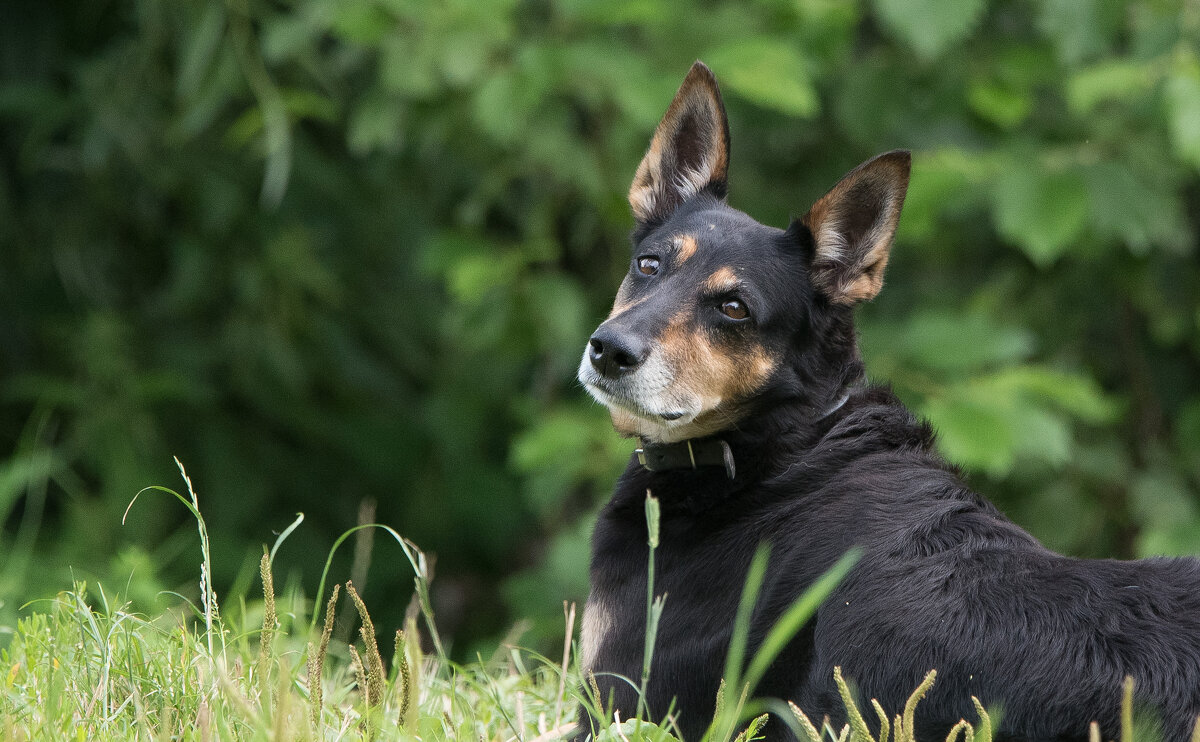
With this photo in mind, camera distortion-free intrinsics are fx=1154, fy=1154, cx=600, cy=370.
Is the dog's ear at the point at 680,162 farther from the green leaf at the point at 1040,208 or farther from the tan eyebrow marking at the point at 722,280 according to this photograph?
the green leaf at the point at 1040,208

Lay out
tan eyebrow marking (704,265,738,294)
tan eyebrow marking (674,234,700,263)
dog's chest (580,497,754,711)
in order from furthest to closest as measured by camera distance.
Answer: tan eyebrow marking (674,234,700,263)
tan eyebrow marking (704,265,738,294)
dog's chest (580,497,754,711)

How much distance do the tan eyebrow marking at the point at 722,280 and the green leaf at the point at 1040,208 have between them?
9.24 feet

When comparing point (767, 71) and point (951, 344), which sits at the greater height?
point (767, 71)

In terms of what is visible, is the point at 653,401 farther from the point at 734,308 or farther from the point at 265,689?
the point at 265,689

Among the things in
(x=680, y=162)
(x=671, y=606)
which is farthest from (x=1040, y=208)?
(x=671, y=606)

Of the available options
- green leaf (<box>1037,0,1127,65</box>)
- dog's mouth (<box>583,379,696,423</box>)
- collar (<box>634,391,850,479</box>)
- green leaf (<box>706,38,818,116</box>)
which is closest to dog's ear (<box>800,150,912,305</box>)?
collar (<box>634,391,850,479</box>)

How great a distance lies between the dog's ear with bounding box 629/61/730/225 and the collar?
947 millimetres

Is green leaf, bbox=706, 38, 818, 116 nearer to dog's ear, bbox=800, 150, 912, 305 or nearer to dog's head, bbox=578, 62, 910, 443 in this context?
dog's head, bbox=578, 62, 910, 443

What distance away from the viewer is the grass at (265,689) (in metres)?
2.01

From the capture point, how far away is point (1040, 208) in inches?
227

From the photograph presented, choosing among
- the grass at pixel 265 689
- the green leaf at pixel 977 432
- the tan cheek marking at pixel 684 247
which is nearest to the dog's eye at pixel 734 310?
the tan cheek marking at pixel 684 247

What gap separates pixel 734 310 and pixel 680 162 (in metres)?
0.80

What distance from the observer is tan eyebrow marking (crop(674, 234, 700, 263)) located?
11.4ft

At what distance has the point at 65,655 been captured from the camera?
9.26ft
